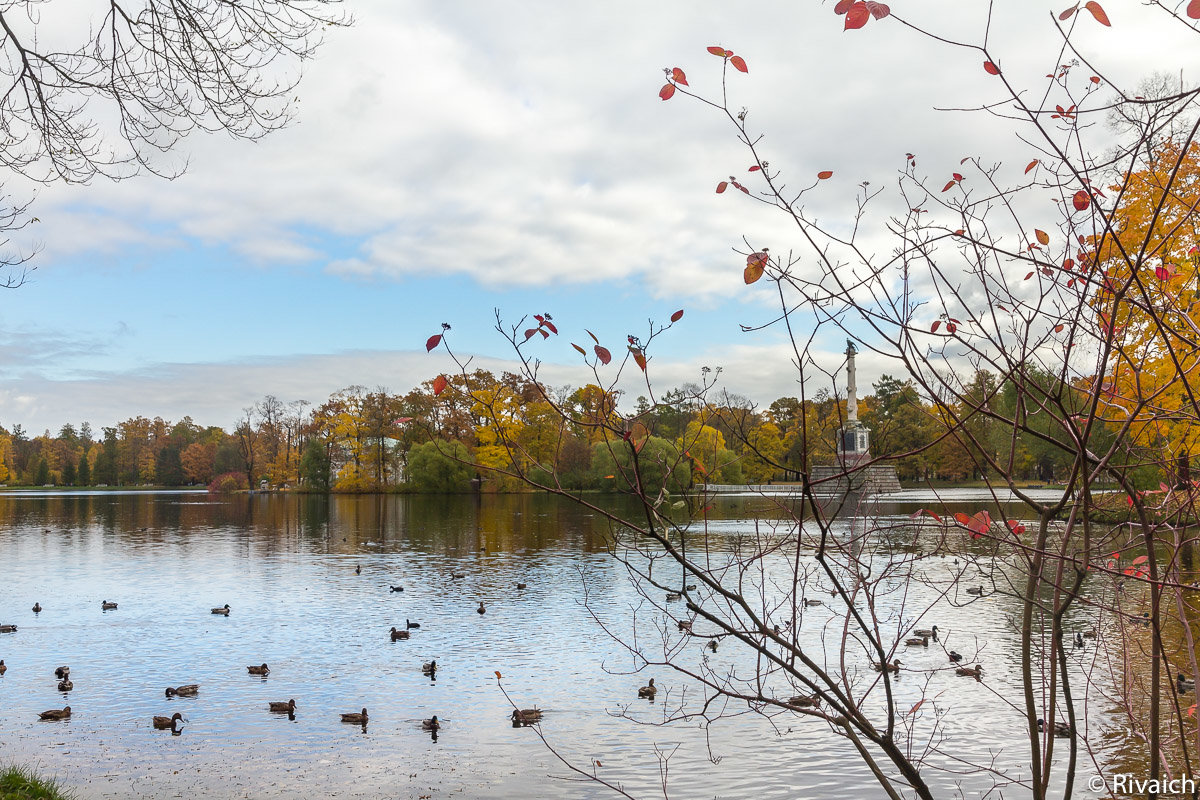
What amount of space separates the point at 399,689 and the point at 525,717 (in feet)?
7.51

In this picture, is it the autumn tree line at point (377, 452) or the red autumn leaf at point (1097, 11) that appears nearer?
the red autumn leaf at point (1097, 11)

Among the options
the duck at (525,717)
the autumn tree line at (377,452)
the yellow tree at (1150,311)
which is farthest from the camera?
the autumn tree line at (377,452)

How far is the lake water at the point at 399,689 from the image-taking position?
7.41 metres

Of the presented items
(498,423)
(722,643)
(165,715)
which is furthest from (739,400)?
(722,643)

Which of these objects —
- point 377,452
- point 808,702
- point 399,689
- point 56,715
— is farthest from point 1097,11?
point 377,452

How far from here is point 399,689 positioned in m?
10.2

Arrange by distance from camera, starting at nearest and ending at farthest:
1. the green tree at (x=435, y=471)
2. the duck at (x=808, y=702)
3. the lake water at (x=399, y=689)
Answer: the duck at (x=808, y=702) < the lake water at (x=399, y=689) < the green tree at (x=435, y=471)

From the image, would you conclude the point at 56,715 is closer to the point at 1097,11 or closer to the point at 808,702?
the point at 808,702

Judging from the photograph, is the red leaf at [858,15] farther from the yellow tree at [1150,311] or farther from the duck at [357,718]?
the duck at [357,718]

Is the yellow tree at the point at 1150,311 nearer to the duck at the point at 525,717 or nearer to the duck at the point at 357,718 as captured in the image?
the duck at the point at 525,717

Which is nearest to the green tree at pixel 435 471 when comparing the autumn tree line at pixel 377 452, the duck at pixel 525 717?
the autumn tree line at pixel 377 452

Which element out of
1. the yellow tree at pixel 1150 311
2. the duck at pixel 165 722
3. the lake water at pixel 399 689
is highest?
the yellow tree at pixel 1150 311

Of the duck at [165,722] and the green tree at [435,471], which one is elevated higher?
the green tree at [435,471]

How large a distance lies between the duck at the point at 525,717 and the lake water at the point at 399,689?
0.46 ft
